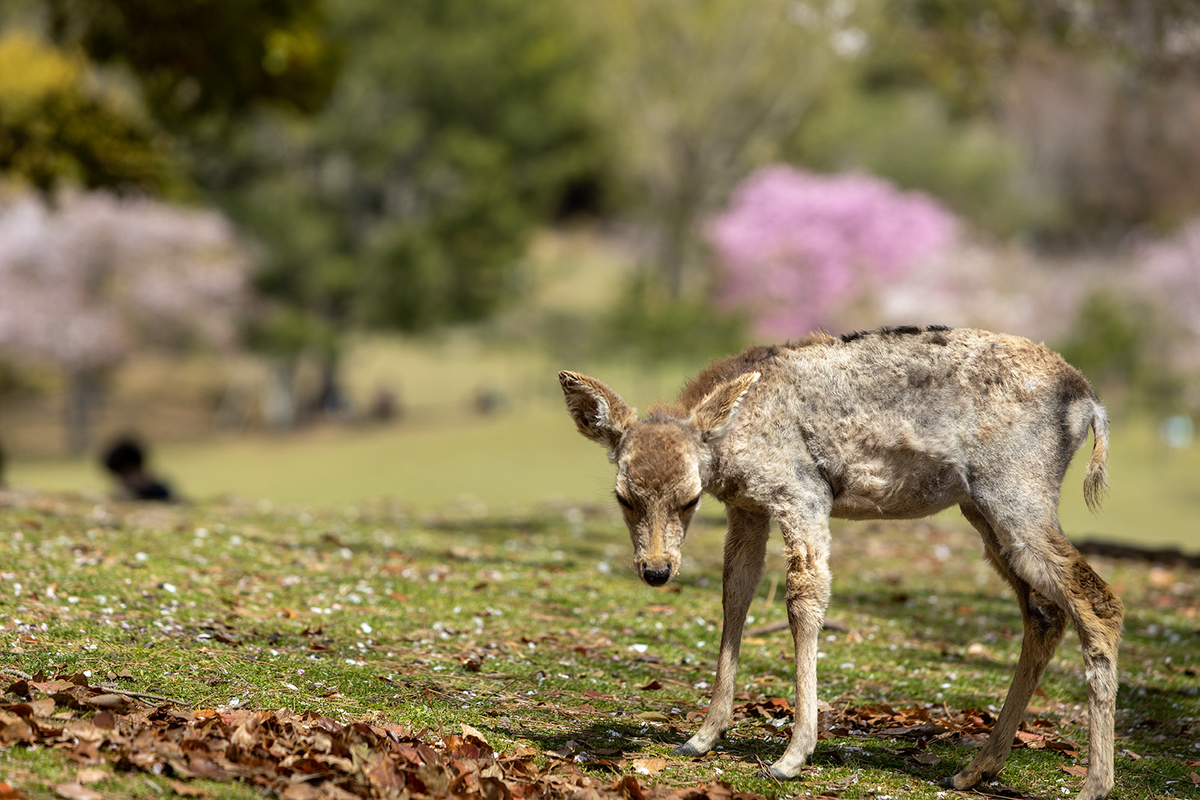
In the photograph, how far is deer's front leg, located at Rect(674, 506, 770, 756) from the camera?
6.08 metres

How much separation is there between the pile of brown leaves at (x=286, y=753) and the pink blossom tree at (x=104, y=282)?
41148 millimetres

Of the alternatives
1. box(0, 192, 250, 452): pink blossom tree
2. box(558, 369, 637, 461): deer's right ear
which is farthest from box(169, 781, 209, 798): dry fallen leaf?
box(0, 192, 250, 452): pink blossom tree

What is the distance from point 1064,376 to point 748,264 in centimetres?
3597

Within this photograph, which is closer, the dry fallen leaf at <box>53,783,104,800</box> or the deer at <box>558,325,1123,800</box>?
the dry fallen leaf at <box>53,783,104,800</box>

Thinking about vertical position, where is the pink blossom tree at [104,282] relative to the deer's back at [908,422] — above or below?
above

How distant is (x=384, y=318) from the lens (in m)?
49.4

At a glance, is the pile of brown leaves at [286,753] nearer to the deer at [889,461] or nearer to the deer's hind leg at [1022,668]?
the deer at [889,461]

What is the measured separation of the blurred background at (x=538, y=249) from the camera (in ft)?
121

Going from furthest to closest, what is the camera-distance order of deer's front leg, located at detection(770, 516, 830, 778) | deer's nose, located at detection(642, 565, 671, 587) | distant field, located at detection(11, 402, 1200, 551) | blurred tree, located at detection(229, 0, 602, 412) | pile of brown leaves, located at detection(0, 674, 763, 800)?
blurred tree, located at detection(229, 0, 602, 412) < distant field, located at detection(11, 402, 1200, 551) < deer's front leg, located at detection(770, 516, 830, 778) < deer's nose, located at detection(642, 565, 671, 587) < pile of brown leaves, located at detection(0, 674, 763, 800)

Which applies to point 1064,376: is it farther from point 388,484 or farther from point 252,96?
point 388,484

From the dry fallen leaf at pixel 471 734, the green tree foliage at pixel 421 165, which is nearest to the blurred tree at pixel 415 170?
the green tree foliage at pixel 421 165

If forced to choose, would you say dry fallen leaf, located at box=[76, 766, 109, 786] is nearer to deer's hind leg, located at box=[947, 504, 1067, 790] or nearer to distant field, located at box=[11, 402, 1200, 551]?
deer's hind leg, located at box=[947, 504, 1067, 790]

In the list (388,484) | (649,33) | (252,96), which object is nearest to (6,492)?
(252,96)

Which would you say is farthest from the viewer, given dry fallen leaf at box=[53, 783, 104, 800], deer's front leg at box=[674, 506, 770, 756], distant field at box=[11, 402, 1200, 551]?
distant field at box=[11, 402, 1200, 551]
